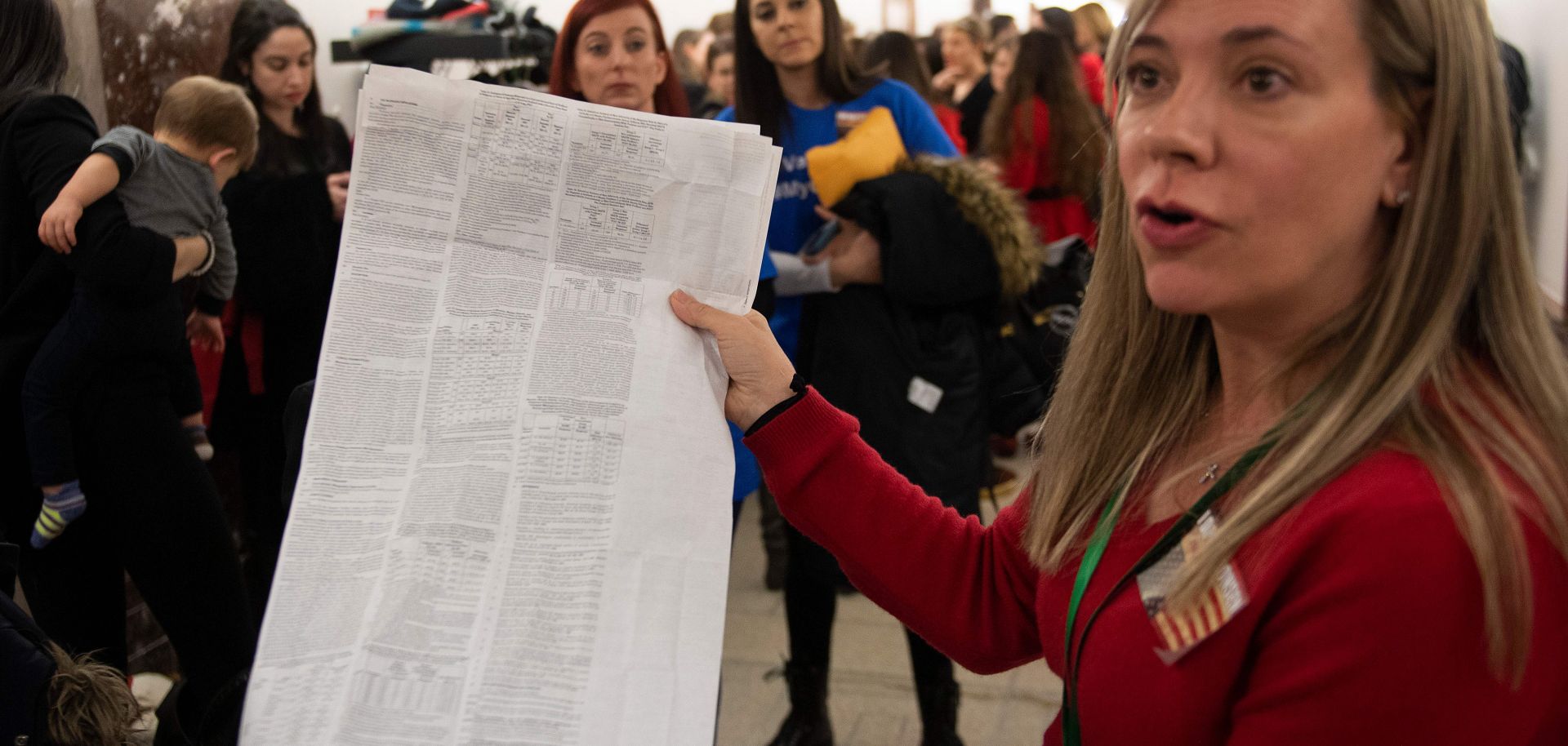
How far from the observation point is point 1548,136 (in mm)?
4027

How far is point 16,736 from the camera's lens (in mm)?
1302

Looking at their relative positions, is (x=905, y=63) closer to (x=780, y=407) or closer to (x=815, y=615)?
(x=815, y=615)

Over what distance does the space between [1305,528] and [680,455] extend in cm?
52

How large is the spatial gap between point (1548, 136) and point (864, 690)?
2.98m

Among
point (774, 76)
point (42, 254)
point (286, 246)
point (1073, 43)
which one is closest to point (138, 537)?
point (42, 254)

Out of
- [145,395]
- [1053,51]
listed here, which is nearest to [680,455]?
[145,395]

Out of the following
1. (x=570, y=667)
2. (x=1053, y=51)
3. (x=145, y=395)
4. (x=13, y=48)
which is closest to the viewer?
(x=570, y=667)

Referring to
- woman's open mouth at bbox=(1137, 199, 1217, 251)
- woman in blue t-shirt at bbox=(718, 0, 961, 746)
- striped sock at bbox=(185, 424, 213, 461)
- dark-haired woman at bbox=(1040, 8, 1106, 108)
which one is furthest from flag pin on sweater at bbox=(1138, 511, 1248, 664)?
dark-haired woman at bbox=(1040, 8, 1106, 108)

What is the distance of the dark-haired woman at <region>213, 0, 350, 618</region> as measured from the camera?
2.61 m

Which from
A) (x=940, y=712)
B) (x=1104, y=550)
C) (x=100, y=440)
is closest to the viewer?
(x=1104, y=550)

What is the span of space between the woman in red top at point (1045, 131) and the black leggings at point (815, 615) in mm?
2024

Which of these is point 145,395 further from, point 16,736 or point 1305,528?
point 1305,528

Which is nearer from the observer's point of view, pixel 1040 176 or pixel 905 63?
pixel 1040 176

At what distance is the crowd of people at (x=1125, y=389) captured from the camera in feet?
2.65
